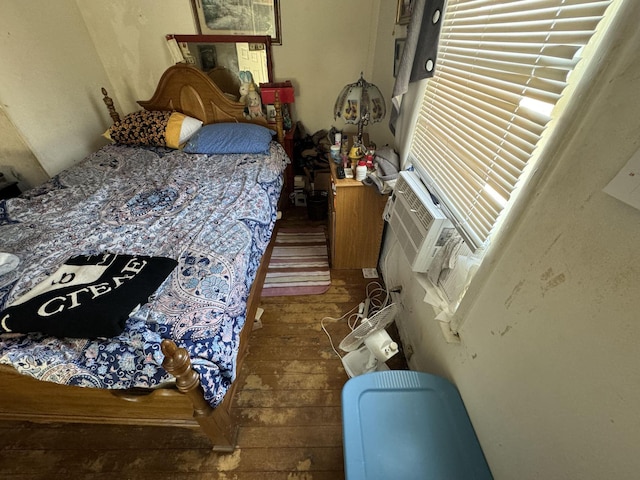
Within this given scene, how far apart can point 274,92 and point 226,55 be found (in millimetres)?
539

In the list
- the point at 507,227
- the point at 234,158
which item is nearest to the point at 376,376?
the point at 507,227

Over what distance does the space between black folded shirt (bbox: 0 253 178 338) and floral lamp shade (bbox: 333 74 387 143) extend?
55.7 inches

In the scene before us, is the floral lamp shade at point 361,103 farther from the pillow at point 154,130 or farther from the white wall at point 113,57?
the pillow at point 154,130

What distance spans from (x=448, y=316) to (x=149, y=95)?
3212mm

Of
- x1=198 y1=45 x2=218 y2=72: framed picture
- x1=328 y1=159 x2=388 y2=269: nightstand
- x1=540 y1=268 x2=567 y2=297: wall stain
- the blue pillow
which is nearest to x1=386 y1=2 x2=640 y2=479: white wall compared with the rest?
x1=540 y1=268 x2=567 y2=297: wall stain

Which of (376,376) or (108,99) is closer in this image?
(376,376)

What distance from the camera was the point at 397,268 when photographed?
71.7 inches

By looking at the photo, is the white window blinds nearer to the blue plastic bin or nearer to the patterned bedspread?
the blue plastic bin

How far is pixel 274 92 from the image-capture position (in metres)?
2.35

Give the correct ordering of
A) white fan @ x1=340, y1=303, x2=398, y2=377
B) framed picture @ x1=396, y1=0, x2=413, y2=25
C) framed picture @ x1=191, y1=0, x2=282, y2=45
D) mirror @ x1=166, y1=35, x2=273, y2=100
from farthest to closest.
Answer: mirror @ x1=166, y1=35, x2=273, y2=100 < framed picture @ x1=191, y1=0, x2=282, y2=45 < framed picture @ x1=396, y1=0, x2=413, y2=25 < white fan @ x1=340, y1=303, x2=398, y2=377

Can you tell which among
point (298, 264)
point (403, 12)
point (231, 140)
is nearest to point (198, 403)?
point (298, 264)

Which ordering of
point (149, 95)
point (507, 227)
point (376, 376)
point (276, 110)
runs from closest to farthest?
point (507, 227) → point (376, 376) → point (276, 110) → point (149, 95)

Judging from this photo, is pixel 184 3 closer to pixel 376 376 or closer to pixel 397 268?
pixel 397 268

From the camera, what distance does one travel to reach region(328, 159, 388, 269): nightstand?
1.78 metres
